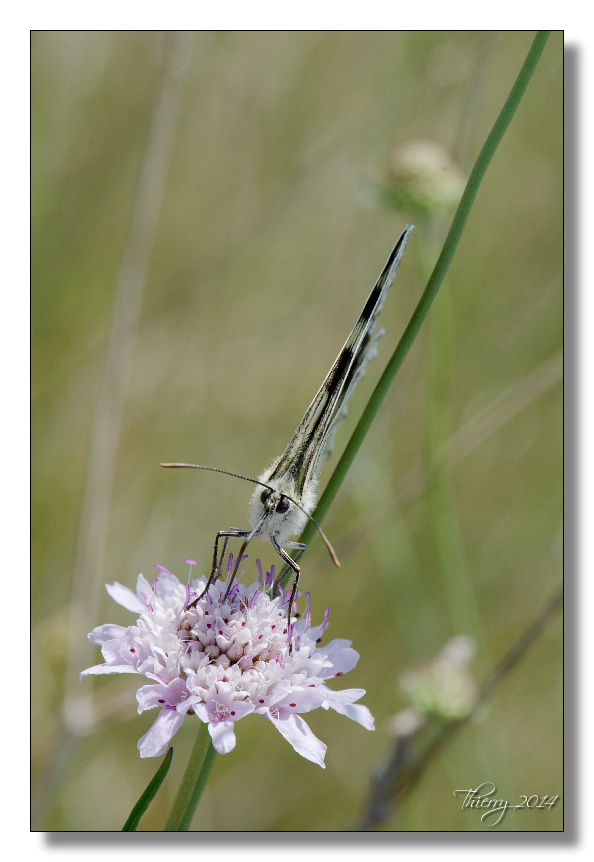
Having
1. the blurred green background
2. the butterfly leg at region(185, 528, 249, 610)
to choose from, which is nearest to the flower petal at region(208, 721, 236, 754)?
the butterfly leg at region(185, 528, 249, 610)

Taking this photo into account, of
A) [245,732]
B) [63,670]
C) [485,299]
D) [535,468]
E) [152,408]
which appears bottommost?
[245,732]

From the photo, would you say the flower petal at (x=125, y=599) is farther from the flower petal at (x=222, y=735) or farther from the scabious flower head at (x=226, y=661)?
the flower petal at (x=222, y=735)

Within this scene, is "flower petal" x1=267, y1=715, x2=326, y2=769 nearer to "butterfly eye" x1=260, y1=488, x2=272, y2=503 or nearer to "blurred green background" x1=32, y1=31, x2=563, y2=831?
"butterfly eye" x1=260, y1=488, x2=272, y2=503

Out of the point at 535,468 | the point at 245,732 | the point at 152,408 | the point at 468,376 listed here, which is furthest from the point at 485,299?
the point at 245,732

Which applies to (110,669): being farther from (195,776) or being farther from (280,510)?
(280,510)

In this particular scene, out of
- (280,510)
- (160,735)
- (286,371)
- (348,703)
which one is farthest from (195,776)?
(286,371)

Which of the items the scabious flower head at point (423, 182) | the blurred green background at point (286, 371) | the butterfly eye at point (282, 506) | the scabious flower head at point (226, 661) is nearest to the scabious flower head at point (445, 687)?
the blurred green background at point (286, 371)

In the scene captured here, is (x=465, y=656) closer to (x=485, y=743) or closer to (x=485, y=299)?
(x=485, y=743)
